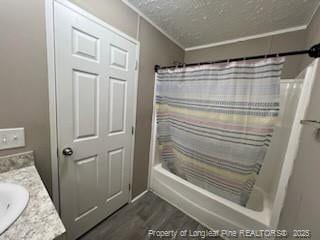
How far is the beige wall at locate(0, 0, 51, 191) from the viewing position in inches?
30.1

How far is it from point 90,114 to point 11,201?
27.4 inches

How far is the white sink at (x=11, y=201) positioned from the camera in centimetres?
50

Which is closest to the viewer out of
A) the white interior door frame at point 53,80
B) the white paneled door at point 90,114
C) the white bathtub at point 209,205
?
the white interior door frame at point 53,80

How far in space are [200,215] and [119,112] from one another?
1430 millimetres

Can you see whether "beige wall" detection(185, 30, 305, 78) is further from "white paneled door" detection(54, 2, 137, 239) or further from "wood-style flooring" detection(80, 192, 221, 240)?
"wood-style flooring" detection(80, 192, 221, 240)

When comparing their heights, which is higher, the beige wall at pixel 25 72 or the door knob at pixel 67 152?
the beige wall at pixel 25 72

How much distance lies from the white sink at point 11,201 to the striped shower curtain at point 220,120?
1349 mm

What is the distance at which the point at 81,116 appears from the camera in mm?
1113

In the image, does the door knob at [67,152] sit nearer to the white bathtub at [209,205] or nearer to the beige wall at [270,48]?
the white bathtub at [209,205]

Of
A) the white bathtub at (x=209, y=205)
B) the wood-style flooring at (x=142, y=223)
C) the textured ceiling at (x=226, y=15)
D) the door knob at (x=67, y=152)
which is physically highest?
the textured ceiling at (x=226, y=15)

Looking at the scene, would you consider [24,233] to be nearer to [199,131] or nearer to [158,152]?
[199,131]

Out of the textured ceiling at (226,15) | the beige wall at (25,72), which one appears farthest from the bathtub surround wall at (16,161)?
the textured ceiling at (226,15)

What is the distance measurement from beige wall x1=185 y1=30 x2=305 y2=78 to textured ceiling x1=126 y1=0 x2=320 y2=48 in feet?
0.32

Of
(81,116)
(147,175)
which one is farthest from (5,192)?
(147,175)
